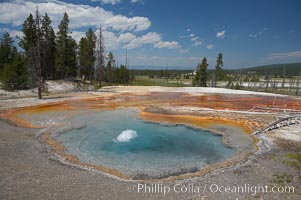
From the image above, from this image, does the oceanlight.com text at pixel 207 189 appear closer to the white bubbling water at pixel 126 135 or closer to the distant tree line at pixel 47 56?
the white bubbling water at pixel 126 135

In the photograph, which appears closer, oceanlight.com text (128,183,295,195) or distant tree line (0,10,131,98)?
oceanlight.com text (128,183,295,195)

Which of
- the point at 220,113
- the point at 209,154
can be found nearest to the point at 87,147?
the point at 209,154

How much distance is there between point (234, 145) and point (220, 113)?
26.2ft

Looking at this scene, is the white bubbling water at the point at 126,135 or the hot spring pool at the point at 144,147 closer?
the hot spring pool at the point at 144,147

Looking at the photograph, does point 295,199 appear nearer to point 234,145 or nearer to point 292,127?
point 234,145

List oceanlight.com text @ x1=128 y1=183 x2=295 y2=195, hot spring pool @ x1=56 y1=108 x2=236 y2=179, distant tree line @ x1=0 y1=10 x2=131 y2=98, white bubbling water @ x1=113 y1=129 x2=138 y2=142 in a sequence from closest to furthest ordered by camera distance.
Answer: oceanlight.com text @ x1=128 y1=183 x2=295 y2=195
hot spring pool @ x1=56 y1=108 x2=236 y2=179
white bubbling water @ x1=113 y1=129 x2=138 y2=142
distant tree line @ x1=0 y1=10 x2=131 y2=98

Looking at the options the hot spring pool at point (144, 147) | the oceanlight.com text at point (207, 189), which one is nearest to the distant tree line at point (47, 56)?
the hot spring pool at point (144, 147)

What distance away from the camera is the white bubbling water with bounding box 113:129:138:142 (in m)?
11.0

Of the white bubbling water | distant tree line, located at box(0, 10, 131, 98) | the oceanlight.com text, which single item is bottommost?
the white bubbling water

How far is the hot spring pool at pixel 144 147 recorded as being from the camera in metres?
7.66

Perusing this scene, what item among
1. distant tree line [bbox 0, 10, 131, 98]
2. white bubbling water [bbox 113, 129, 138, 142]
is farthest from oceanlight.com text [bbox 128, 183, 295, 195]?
distant tree line [bbox 0, 10, 131, 98]

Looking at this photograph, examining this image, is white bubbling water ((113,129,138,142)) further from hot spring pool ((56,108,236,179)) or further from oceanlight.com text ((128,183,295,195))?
oceanlight.com text ((128,183,295,195))

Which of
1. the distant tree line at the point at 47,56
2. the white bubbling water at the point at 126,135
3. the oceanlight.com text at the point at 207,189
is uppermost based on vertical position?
the distant tree line at the point at 47,56

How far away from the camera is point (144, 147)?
10.0 m
